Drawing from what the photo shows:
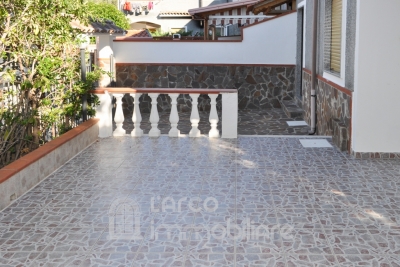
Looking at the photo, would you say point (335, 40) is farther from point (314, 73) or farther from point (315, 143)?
point (315, 143)

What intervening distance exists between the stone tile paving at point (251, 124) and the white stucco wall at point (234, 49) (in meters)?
1.58

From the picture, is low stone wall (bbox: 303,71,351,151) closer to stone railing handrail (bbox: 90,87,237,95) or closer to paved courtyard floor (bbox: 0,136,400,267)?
paved courtyard floor (bbox: 0,136,400,267)

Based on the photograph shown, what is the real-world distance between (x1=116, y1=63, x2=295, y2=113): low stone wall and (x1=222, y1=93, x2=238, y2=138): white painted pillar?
6.75 meters

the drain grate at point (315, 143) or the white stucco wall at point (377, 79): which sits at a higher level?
the white stucco wall at point (377, 79)

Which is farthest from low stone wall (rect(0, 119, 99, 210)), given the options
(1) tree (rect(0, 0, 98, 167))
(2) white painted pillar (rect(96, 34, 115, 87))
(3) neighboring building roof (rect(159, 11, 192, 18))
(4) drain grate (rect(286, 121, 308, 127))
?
(3) neighboring building roof (rect(159, 11, 192, 18))

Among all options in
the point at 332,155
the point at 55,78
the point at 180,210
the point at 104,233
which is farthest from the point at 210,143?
the point at 104,233

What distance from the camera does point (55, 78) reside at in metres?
9.10

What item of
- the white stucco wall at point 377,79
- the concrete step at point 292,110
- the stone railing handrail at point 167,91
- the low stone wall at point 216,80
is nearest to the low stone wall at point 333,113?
the white stucco wall at point 377,79

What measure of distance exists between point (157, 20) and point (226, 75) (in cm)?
2180

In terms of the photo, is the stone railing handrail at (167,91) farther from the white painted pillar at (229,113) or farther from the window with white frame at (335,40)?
the window with white frame at (335,40)

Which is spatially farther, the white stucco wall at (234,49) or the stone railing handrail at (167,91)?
the white stucco wall at (234,49)

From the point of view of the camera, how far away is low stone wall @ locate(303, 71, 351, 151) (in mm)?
9211

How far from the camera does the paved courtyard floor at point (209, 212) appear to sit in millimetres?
4930

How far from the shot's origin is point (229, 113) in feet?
33.8
